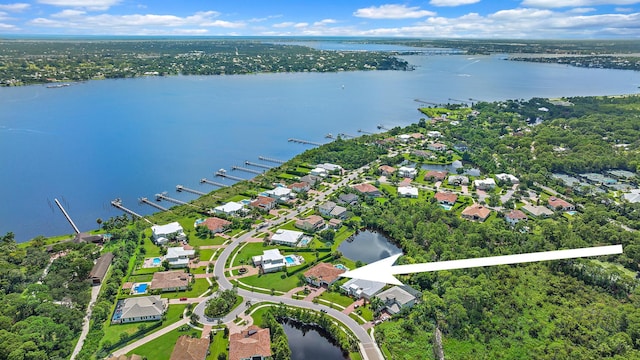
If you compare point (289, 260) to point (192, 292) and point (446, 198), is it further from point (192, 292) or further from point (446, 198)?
point (446, 198)

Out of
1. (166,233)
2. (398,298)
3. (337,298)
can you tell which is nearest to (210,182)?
(166,233)

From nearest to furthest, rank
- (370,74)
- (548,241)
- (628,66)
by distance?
(548,241), (370,74), (628,66)

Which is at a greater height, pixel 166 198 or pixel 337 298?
pixel 166 198

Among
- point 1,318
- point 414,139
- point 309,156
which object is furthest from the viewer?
point 414,139

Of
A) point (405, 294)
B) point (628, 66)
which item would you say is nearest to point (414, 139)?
point (405, 294)

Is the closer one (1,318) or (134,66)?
(1,318)

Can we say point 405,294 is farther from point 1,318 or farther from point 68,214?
point 68,214

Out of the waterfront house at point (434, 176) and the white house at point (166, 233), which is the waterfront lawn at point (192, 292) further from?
the waterfront house at point (434, 176)
